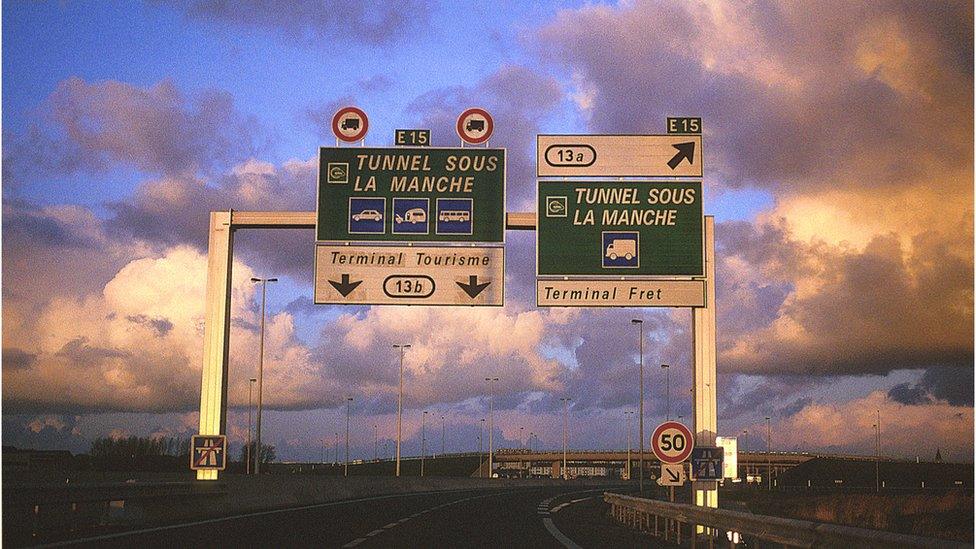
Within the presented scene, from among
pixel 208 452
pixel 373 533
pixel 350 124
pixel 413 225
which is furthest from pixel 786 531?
pixel 208 452

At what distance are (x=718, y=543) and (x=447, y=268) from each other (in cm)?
857

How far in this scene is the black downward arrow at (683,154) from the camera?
2600 cm

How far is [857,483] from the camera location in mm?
163750

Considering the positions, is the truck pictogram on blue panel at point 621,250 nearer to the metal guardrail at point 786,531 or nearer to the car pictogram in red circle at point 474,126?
the car pictogram in red circle at point 474,126

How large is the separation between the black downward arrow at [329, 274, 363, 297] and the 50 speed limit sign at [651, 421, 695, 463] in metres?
7.79

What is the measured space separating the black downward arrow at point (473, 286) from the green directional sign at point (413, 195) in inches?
36.7

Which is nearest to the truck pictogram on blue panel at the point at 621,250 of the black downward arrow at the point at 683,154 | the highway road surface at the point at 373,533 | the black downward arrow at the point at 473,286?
the black downward arrow at the point at 683,154

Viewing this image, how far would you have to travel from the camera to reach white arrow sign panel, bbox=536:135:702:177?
84.9ft

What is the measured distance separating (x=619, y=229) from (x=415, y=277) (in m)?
4.65

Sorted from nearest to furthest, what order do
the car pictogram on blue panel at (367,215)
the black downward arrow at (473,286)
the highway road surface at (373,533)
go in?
the highway road surface at (373,533) < the black downward arrow at (473,286) < the car pictogram on blue panel at (367,215)

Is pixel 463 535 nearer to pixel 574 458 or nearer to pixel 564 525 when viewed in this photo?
pixel 564 525

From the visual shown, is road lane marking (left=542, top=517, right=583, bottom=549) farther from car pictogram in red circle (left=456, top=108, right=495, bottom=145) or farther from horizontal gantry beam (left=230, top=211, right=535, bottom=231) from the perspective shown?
car pictogram in red circle (left=456, top=108, right=495, bottom=145)

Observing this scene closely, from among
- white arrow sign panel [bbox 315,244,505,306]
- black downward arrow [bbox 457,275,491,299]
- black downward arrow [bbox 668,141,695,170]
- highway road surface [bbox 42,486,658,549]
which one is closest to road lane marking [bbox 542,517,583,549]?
highway road surface [bbox 42,486,658,549]

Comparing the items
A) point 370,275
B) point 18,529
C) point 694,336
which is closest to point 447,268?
point 370,275
